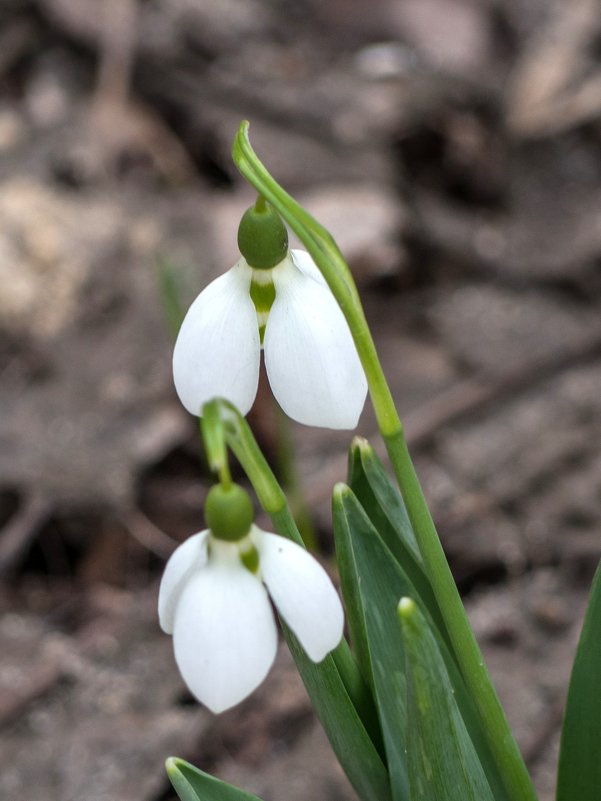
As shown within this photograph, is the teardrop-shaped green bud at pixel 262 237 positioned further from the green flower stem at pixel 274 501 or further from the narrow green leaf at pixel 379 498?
the narrow green leaf at pixel 379 498

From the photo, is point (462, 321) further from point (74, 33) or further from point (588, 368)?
point (74, 33)

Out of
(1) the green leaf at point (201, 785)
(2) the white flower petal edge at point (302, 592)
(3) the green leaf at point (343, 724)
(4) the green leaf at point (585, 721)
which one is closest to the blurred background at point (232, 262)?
(4) the green leaf at point (585, 721)

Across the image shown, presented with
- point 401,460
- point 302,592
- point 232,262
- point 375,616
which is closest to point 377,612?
point 375,616

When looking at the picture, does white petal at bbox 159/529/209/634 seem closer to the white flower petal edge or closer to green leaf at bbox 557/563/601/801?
the white flower petal edge

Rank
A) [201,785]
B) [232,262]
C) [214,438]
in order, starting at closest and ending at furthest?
[214,438] < [201,785] < [232,262]

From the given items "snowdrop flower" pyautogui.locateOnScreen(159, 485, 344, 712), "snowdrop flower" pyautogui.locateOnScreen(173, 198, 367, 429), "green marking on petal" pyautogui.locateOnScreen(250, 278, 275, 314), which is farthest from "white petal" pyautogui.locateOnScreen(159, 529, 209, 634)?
"green marking on petal" pyautogui.locateOnScreen(250, 278, 275, 314)

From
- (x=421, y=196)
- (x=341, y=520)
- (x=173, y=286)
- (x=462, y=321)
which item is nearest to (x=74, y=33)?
(x=421, y=196)

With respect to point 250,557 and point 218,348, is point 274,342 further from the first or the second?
point 250,557
